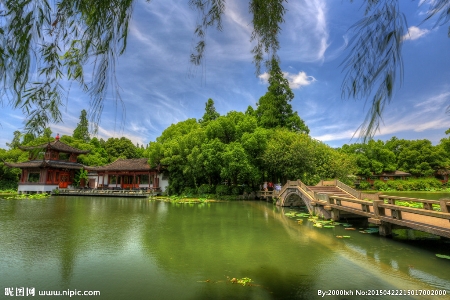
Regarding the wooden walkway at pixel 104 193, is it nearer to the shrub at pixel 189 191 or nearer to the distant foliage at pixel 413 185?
the shrub at pixel 189 191

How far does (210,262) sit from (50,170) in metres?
26.5

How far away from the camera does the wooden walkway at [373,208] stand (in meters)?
5.70

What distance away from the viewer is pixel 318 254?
561 centimetres

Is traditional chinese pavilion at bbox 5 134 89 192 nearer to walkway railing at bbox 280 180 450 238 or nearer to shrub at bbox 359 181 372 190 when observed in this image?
A: walkway railing at bbox 280 180 450 238

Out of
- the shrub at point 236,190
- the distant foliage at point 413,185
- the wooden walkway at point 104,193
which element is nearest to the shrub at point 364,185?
the distant foliage at point 413,185

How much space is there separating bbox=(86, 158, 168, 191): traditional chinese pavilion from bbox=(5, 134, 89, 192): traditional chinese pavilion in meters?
2.29

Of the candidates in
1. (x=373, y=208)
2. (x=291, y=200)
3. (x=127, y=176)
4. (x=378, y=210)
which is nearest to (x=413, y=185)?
(x=291, y=200)

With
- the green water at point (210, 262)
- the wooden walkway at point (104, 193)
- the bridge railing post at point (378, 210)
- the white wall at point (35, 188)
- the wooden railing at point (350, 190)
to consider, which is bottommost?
the green water at point (210, 262)

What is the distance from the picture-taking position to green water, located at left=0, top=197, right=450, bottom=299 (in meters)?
3.89

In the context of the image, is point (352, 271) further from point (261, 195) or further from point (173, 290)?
point (261, 195)

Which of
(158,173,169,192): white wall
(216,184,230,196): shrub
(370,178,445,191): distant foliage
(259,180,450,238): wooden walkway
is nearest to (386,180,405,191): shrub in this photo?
(370,178,445,191): distant foliage

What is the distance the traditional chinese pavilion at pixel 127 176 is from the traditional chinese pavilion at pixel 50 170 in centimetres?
229

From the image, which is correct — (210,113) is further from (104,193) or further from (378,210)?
(378,210)

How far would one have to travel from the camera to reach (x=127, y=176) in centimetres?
2661
